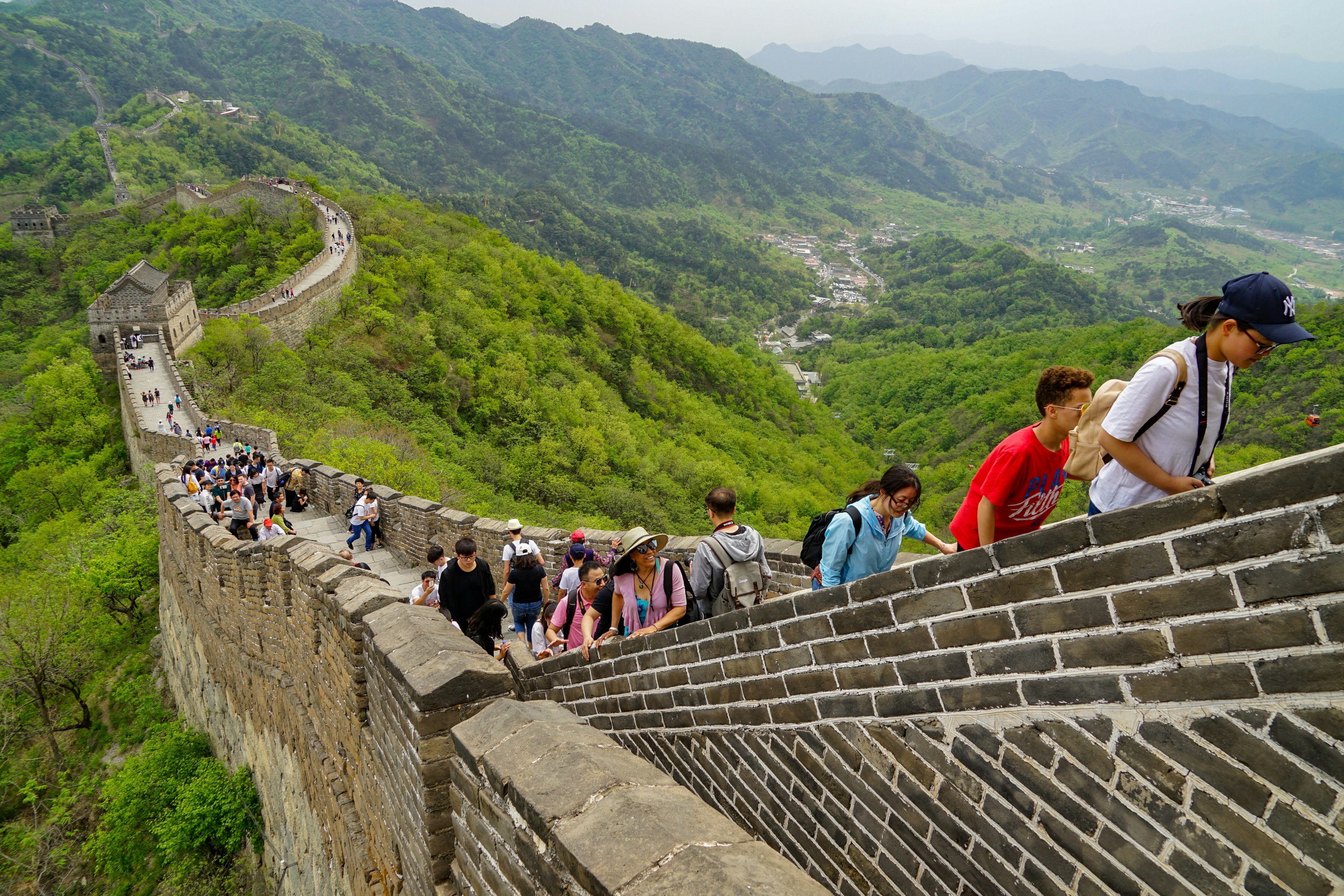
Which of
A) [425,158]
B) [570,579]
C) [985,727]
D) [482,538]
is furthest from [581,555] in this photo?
[425,158]

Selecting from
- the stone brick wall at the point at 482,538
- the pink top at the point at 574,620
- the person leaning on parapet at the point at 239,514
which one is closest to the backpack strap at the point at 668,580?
the pink top at the point at 574,620

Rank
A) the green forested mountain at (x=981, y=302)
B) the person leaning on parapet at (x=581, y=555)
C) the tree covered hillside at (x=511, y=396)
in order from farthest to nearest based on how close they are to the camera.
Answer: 1. the green forested mountain at (x=981, y=302)
2. the tree covered hillside at (x=511, y=396)
3. the person leaning on parapet at (x=581, y=555)

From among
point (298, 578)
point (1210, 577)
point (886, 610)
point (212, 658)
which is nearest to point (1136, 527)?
point (1210, 577)

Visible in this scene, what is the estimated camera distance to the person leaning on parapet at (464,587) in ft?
17.9

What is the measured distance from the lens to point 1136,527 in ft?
5.52

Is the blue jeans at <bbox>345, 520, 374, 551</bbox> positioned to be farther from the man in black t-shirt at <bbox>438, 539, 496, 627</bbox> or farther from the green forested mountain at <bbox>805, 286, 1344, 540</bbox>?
the green forested mountain at <bbox>805, 286, 1344, 540</bbox>

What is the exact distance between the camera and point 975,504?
149 inches

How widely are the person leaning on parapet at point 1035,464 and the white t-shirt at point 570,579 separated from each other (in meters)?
3.71

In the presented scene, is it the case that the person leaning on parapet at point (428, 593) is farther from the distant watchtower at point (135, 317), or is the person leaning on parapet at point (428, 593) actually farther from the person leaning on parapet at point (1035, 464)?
the distant watchtower at point (135, 317)

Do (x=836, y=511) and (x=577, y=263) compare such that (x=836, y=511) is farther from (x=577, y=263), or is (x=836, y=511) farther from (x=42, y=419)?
(x=577, y=263)

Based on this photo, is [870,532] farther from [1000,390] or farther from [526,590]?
[1000,390]

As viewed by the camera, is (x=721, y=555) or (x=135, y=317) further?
(x=135, y=317)

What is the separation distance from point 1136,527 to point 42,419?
32.0m

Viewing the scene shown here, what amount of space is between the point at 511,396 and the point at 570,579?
2231cm
